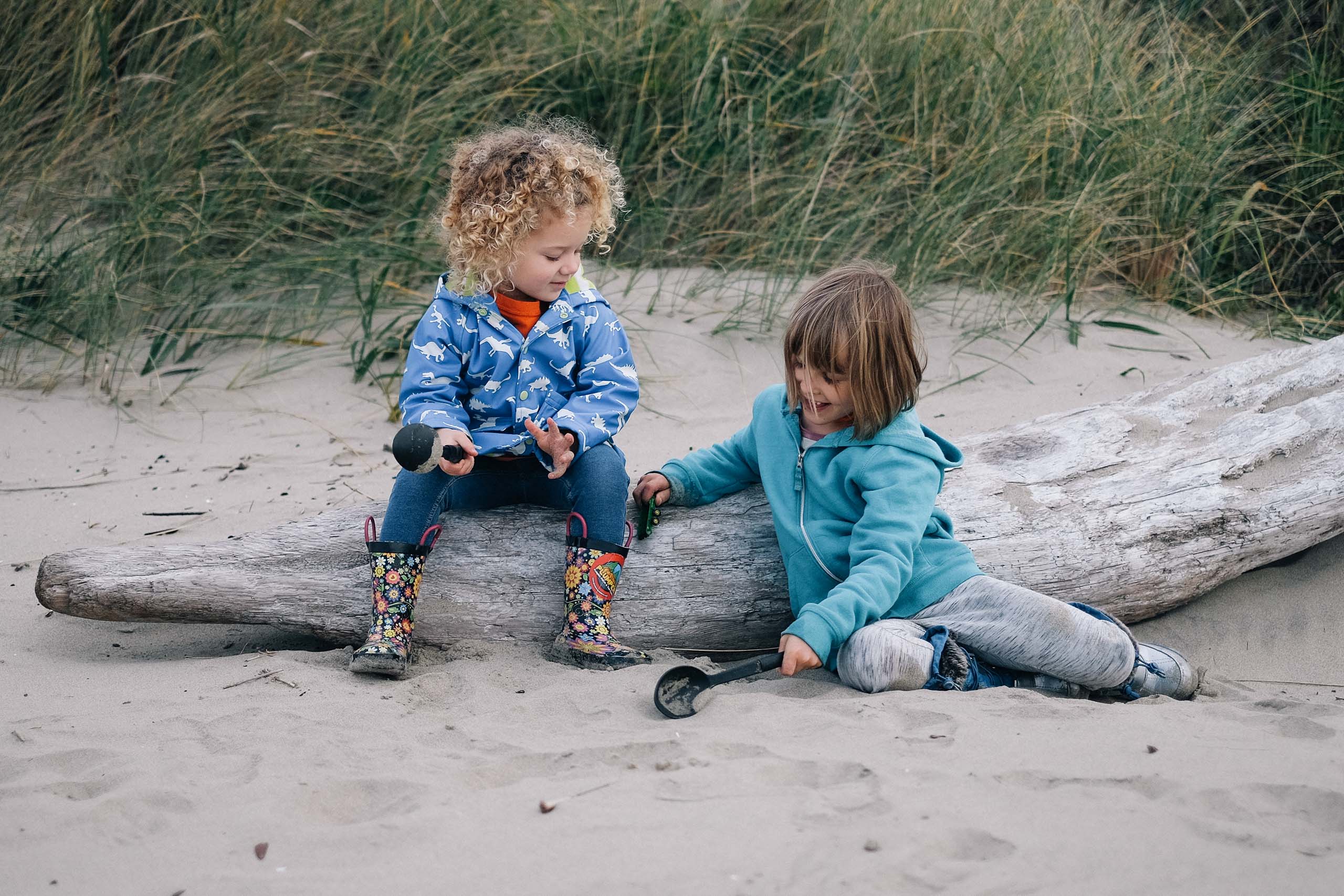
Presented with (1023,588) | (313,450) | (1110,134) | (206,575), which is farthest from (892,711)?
(1110,134)

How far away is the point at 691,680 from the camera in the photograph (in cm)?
258

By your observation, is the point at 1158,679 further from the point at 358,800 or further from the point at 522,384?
the point at 358,800

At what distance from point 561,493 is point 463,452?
36cm

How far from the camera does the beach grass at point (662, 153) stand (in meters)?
5.23

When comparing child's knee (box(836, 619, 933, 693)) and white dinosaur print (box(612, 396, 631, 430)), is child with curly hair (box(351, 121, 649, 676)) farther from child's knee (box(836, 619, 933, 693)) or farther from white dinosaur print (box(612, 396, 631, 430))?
child's knee (box(836, 619, 933, 693))

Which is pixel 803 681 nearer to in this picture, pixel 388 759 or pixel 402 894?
pixel 388 759

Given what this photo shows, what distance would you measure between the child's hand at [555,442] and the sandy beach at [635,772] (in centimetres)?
49

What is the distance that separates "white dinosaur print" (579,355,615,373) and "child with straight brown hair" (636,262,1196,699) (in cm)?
48

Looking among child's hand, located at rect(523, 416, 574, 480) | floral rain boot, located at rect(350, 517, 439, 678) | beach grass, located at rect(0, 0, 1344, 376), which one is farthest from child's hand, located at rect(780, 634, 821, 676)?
beach grass, located at rect(0, 0, 1344, 376)

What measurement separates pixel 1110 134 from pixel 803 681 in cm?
411

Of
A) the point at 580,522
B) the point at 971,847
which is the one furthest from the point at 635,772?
the point at 580,522

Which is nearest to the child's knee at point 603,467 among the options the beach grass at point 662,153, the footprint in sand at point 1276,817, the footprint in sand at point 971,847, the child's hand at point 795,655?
the child's hand at point 795,655

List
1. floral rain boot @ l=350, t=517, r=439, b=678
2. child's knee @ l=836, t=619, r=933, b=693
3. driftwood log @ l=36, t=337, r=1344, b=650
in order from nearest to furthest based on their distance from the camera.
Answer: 1. child's knee @ l=836, t=619, r=933, b=693
2. floral rain boot @ l=350, t=517, r=439, b=678
3. driftwood log @ l=36, t=337, r=1344, b=650

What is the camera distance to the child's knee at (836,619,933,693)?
8.63 feet
